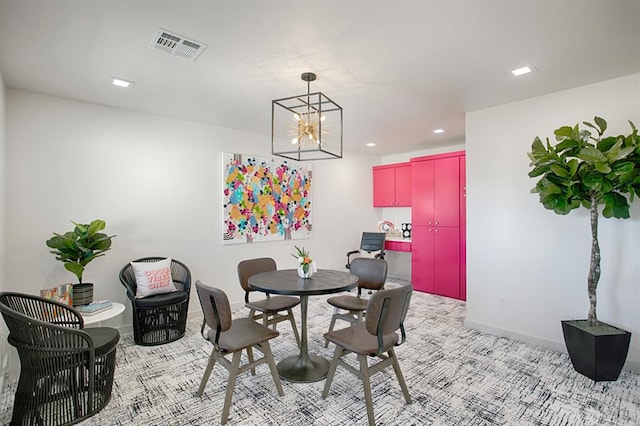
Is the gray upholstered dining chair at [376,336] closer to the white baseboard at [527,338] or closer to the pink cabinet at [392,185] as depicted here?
the white baseboard at [527,338]

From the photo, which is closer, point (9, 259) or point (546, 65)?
point (546, 65)

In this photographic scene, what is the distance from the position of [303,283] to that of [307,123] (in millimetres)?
1438

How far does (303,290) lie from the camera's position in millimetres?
2398

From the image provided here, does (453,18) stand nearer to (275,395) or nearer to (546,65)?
(546,65)

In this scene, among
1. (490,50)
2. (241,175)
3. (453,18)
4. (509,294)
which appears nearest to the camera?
(453,18)

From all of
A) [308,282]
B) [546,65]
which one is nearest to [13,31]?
[308,282]

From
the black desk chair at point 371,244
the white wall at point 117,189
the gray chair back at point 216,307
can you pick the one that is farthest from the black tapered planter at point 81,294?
the black desk chair at point 371,244

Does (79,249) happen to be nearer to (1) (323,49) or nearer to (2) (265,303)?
(2) (265,303)

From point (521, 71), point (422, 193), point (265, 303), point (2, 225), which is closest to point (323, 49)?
point (521, 71)

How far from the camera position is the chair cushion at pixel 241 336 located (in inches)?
86.4

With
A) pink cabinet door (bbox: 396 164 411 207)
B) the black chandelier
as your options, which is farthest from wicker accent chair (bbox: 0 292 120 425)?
pink cabinet door (bbox: 396 164 411 207)

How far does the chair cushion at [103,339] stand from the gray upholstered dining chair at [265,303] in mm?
1058

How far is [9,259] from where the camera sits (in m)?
3.05

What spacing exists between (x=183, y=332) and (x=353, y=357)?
1.94 meters
